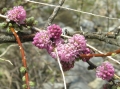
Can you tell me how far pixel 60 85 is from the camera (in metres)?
3.26

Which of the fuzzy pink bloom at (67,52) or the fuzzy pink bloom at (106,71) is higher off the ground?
the fuzzy pink bloom at (67,52)

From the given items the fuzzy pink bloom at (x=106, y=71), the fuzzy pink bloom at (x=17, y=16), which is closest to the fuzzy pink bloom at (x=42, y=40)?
the fuzzy pink bloom at (x=17, y=16)

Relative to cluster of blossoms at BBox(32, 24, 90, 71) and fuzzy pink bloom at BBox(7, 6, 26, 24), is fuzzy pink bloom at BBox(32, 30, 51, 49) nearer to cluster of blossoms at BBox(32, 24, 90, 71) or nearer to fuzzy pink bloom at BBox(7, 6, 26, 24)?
cluster of blossoms at BBox(32, 24, 90, 71)

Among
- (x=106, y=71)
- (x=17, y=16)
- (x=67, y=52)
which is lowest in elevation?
(x=106, y=71)

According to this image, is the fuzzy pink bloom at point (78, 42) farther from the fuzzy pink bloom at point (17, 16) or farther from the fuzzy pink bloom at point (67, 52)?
the fuzzy pink bloom at point (17, 16)

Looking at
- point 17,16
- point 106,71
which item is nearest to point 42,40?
point 17,16

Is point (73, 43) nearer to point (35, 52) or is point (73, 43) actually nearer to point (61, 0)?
point (61, 0)

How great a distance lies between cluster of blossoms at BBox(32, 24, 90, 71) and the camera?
942mm

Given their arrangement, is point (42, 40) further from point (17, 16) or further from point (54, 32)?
point (17, 16)

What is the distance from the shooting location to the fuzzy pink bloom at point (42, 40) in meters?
0.97

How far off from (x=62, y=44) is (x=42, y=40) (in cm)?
8

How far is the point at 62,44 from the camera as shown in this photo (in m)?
0.97

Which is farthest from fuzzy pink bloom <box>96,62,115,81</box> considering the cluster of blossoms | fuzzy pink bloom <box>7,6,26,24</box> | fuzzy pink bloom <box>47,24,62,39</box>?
fuzzy pink bloom <box>7,6,26,24</box>

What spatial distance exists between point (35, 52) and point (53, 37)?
260 centimetres
